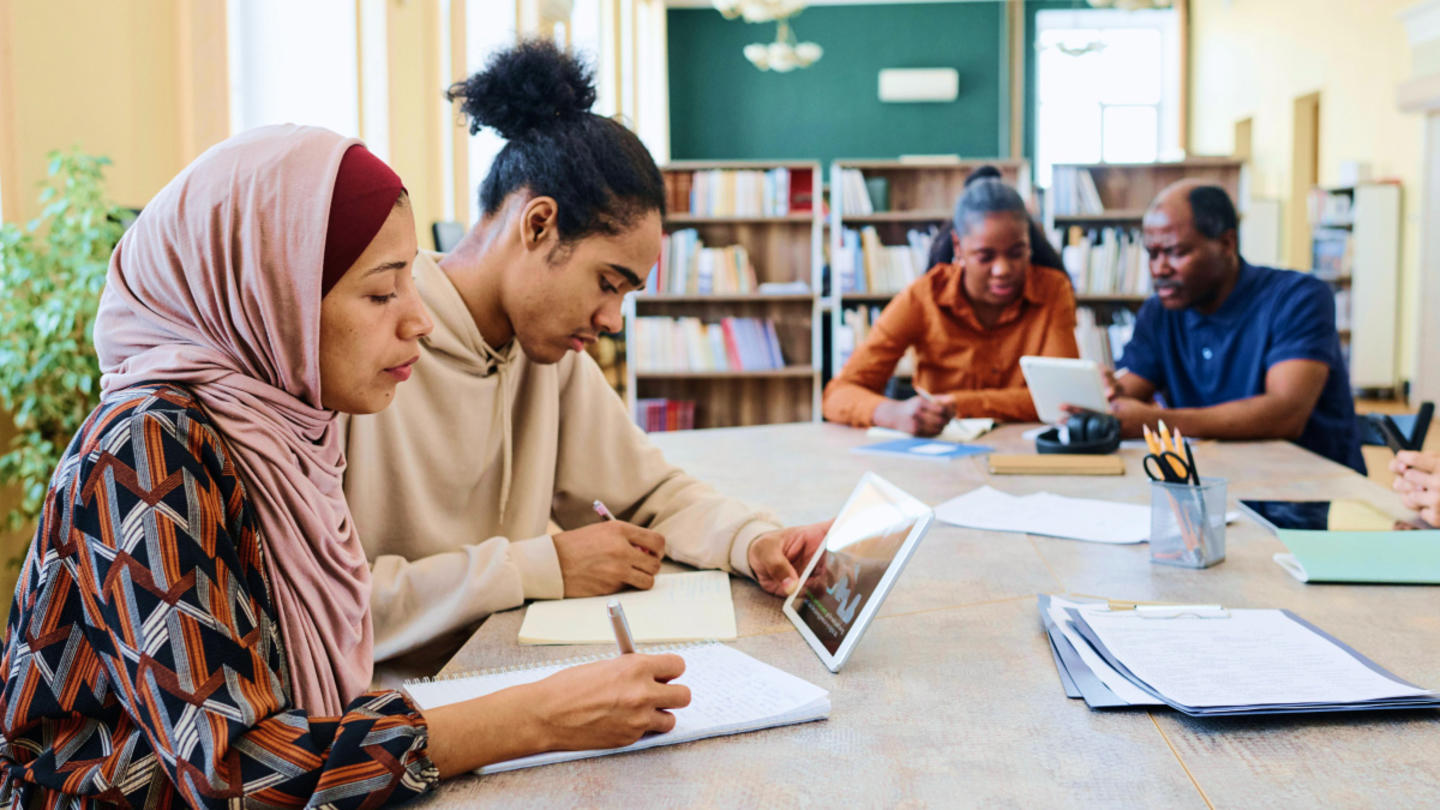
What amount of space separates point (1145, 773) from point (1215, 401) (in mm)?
2330

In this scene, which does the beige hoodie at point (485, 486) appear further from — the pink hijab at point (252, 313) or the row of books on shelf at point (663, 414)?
the row of books on shelf at point (663, 414)

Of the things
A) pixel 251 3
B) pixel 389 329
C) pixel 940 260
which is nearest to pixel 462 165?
pixel 251 3

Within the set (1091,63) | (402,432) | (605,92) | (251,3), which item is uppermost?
(1091,63)

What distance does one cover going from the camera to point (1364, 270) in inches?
347

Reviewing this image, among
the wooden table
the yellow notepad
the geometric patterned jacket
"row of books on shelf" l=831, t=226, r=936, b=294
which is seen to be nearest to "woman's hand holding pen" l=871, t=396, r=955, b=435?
the wooden table

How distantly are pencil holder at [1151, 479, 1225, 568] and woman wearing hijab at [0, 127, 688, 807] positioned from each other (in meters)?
0.83

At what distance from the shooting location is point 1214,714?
3.03 ft

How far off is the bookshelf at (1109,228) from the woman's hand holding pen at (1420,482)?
371cm

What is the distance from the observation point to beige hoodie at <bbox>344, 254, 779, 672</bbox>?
1306mm

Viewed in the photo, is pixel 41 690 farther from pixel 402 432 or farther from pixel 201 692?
pixel 402 432

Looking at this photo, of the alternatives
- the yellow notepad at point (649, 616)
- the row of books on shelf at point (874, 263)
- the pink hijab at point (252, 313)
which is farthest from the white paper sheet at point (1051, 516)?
the row of books on shelf at point (874, 263)

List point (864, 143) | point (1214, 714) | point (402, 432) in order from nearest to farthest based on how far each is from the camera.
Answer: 1. point (1214, 714)
2. point (402, 432)
3. point (864, 143)

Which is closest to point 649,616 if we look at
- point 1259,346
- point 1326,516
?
point 1326,516

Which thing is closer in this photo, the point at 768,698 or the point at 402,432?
the point at 768,698
